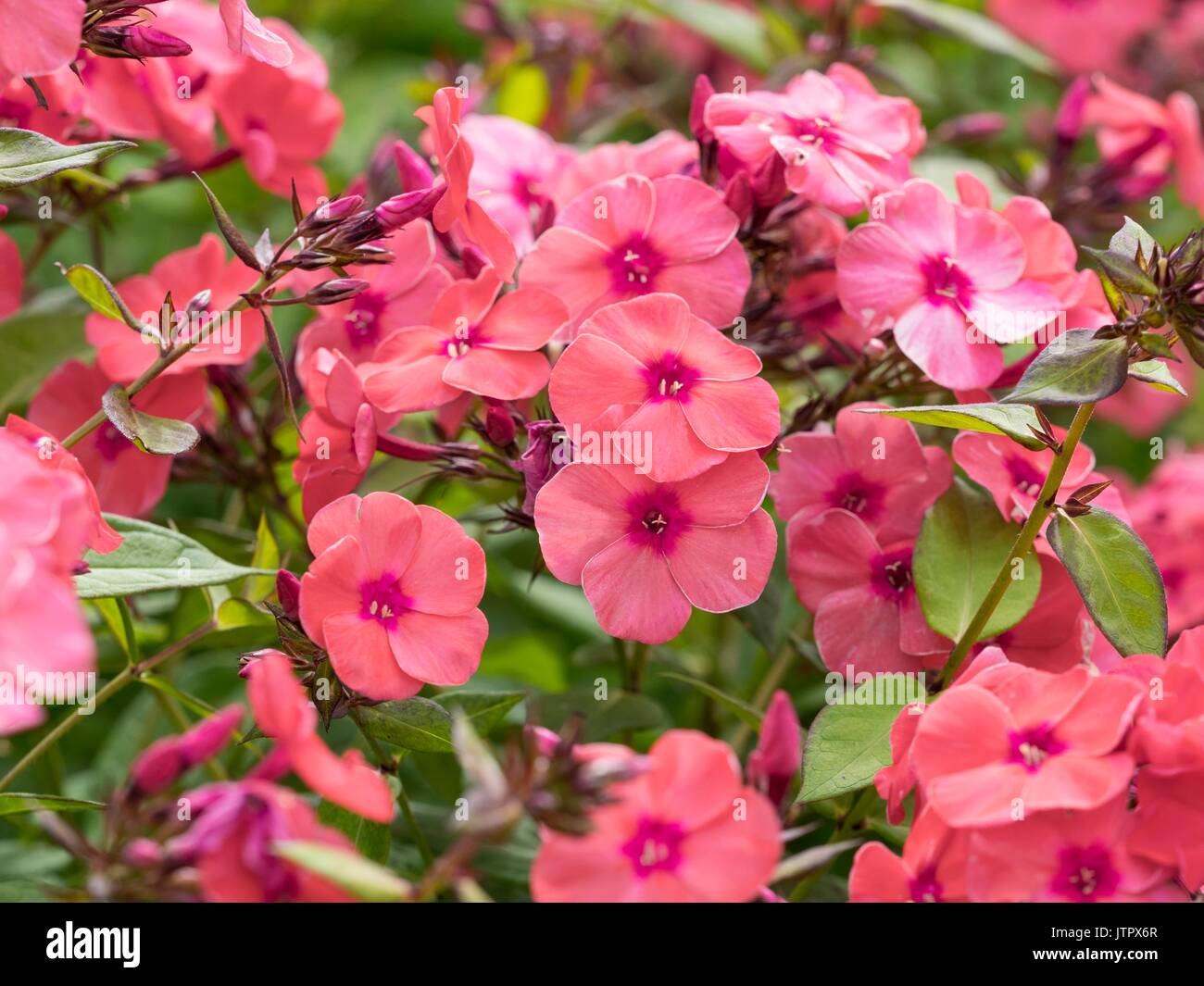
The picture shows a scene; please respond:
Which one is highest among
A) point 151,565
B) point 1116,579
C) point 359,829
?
point 1116,579

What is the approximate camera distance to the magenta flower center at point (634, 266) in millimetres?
915

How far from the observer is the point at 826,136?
97 centimetres

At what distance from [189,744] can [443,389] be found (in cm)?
33

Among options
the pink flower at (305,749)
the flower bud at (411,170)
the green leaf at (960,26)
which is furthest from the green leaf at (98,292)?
the green leaf at (960,26)

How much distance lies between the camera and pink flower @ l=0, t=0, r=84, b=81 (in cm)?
74

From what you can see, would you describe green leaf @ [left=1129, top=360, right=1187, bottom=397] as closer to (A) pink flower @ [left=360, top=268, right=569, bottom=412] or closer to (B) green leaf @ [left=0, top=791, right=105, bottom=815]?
(A) pink flower @ [left=360, top=268, right=569, bottom=412]

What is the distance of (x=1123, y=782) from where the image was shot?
661 millimetres

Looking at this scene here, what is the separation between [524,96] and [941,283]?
2.82ft

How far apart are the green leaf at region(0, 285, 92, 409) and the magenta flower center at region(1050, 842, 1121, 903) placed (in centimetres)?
91

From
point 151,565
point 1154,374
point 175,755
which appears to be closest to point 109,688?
point 151,565

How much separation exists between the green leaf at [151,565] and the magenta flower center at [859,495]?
42 cm

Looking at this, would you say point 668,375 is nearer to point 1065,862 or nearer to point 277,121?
point 1065,862

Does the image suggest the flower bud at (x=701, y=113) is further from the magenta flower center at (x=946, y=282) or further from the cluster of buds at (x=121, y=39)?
the cluster of buds at (x=121, y=39)
